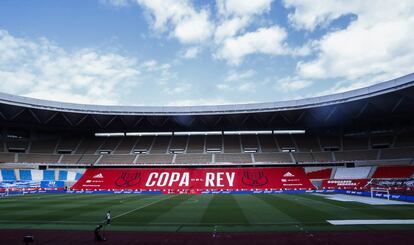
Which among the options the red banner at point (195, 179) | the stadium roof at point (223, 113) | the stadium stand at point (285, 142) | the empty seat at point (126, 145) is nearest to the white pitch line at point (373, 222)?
the stadium roof at point (223, 113)

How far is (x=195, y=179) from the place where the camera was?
2247 inches

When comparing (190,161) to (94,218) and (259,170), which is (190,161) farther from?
(94,218)

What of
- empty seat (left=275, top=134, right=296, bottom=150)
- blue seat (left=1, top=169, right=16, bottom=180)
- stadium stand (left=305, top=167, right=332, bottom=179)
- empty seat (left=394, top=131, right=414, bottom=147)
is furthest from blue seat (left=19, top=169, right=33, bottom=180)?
empty seat (left=394, top=131, right=414, bottom=147)

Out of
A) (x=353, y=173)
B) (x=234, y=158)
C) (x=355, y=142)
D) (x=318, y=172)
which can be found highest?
Result: (x=355, y=142)

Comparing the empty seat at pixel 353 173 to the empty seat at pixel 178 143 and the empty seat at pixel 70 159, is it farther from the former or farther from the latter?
the empty seat at pixel 70 159

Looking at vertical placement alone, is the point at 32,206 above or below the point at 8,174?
below

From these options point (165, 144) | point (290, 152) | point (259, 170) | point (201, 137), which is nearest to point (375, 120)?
point (290, 152)

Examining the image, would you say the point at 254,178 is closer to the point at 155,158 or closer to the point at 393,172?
the point at 155,158

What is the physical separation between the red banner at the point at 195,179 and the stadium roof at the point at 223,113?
32.0ft

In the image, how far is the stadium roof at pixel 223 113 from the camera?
158 ft

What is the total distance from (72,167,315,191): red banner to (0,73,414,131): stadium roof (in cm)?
974

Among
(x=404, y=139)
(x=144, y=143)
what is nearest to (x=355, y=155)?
(x=404, y=139)

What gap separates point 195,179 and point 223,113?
12420mm

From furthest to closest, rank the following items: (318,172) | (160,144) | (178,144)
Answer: (160,144) → (178,144) → (318,172)
